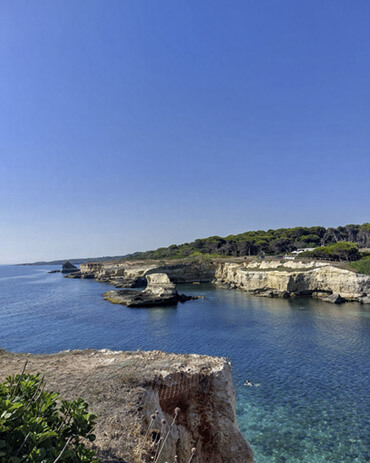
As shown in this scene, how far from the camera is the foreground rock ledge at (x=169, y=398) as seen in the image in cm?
826

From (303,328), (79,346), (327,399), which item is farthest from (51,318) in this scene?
(327,399)

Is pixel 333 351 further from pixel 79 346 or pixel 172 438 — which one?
pixel 79 346

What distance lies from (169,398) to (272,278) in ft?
172

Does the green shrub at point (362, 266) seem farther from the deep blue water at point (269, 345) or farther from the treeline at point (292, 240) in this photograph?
the treeline at point (292, 240)

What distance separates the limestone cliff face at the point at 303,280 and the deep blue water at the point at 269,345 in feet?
18.3

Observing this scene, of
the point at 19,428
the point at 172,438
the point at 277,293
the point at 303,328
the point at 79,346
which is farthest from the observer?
the point at 277,293

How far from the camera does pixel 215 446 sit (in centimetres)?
955

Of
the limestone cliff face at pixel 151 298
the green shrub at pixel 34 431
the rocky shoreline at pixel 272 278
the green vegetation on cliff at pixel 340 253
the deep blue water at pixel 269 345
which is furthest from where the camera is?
the green vegetation on cliff at pixel 340 253

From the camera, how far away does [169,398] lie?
9.53 meters

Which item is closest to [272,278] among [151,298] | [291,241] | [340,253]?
[340,253]

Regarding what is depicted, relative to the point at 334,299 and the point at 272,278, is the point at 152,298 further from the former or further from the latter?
the point at 334,299

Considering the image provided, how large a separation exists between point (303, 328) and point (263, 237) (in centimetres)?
8529

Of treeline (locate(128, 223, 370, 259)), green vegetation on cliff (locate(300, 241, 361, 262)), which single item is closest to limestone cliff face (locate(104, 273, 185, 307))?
green vegetation on cliff (locate(300, 241, 361, 262))

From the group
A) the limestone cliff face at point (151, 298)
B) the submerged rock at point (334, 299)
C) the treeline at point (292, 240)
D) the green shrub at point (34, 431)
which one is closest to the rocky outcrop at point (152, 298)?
the limestone cliff face at point (151, 298)
